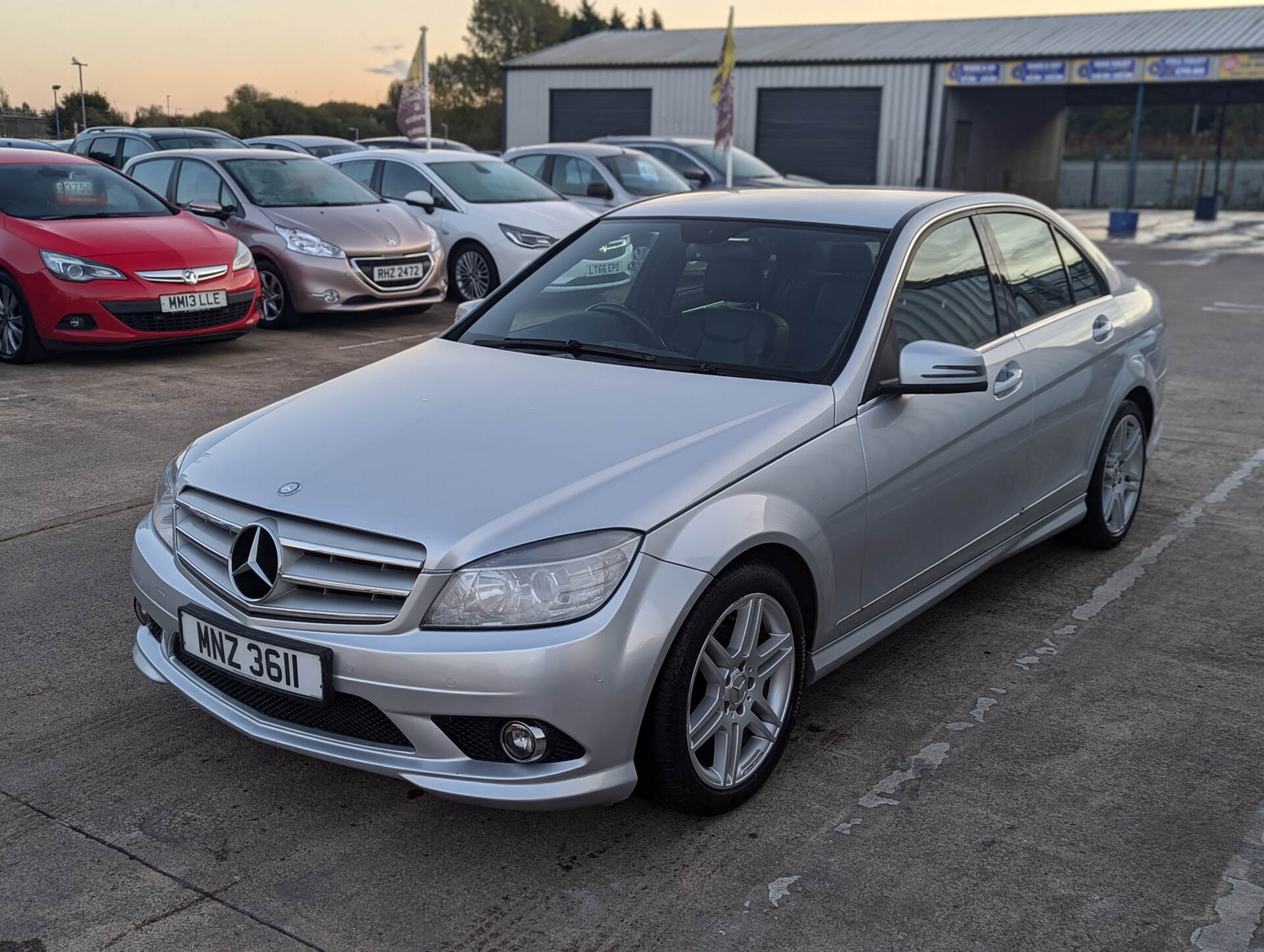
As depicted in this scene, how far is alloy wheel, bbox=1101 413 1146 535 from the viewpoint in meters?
5.02

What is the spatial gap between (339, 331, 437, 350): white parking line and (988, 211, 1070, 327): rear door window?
6473mm

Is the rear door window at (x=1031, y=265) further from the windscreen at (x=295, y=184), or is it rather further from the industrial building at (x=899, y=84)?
the industrial building at (x=899, y=84)

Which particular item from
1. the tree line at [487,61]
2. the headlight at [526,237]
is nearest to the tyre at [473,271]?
the headlight at [526,237]

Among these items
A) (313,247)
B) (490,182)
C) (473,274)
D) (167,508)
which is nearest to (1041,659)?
(167,508)

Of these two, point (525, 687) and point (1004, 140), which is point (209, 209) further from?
point (1004, 140)

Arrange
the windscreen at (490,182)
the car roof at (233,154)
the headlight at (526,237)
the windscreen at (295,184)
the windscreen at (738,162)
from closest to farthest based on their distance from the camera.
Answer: the windscreen at (295,184) < the car roof at (233,154) < the headlight at (526,237) < the windscreen at (490,182) < the windscreen at (738,162)

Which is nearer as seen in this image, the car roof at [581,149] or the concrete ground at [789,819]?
the concrete ground at [789,819]

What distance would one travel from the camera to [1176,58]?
27938 mm

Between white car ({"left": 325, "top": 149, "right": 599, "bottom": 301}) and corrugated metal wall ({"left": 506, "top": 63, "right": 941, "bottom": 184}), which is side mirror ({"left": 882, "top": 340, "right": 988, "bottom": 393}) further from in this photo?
corrugated metal wall ({"left": 506, "top": 63, "right": 941, "bottom": 184})

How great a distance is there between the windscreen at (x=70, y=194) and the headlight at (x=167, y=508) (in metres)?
6.26

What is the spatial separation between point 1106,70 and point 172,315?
25.9 metres

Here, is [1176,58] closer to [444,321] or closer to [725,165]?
[725,165]

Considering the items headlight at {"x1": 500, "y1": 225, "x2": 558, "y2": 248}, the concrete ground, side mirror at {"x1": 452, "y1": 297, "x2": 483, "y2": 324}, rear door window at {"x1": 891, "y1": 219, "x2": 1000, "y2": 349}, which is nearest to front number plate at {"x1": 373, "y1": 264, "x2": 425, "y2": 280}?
headlight at {"x1": 500, "y1": 225, "x2": 558, "y2": 248}

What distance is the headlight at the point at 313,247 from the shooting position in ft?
34.3
